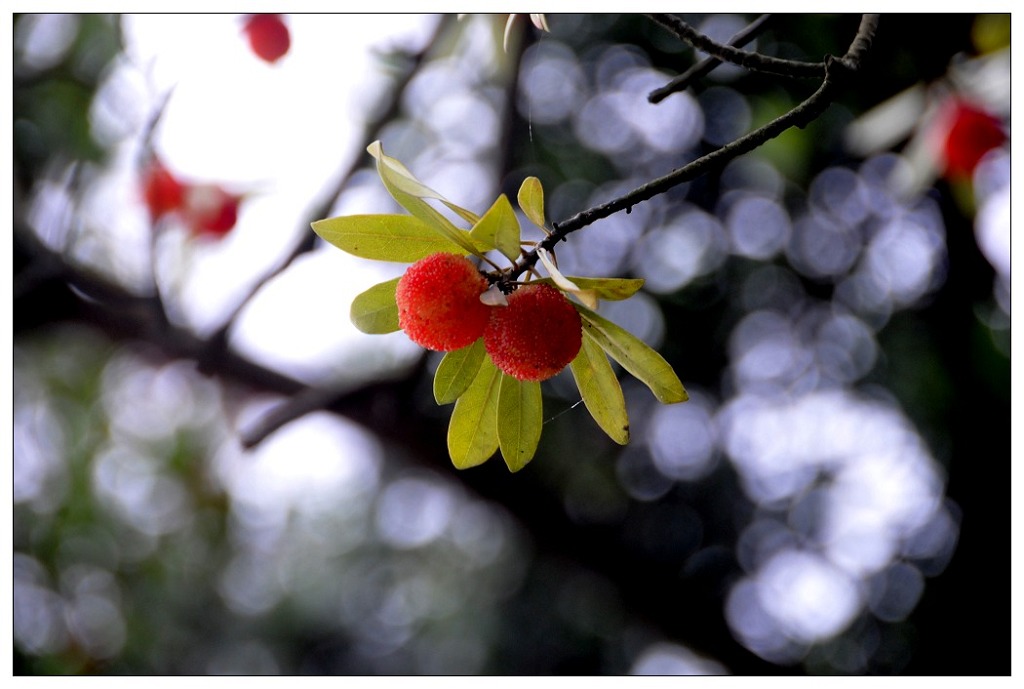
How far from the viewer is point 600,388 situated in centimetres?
59

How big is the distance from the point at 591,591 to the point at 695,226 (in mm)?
948

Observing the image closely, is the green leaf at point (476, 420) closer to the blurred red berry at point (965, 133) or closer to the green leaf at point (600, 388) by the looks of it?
the green leaf at point (600, 388)

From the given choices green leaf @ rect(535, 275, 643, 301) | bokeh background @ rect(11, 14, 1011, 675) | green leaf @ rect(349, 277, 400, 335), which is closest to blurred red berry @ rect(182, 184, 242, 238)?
bokeh background @ rect(11, 14, 1011, 675)

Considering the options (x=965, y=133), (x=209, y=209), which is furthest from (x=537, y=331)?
(x=209, y=209)

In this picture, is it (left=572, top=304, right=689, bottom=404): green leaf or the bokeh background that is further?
the bokeh background

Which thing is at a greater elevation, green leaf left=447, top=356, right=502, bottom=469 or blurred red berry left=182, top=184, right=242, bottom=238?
green leaf left=447, top=356, right=502, bottom=469

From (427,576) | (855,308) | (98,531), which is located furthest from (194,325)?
(855,308)

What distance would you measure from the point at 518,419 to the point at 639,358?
4.0 inches

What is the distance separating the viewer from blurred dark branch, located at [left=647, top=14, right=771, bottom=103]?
60 cm

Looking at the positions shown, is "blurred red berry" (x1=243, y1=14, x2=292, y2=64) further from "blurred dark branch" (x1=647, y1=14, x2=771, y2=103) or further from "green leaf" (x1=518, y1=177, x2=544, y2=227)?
A: "green leaf" (x1=518, y1=177, x2=544, y2=227)

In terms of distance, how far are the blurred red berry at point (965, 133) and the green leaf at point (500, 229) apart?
3.45 ft

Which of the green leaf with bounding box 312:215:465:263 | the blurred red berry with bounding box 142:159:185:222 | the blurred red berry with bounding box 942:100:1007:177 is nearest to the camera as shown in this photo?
the green leaf with bounding box 312:215:465:263

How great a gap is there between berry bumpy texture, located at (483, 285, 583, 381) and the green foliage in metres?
0.01

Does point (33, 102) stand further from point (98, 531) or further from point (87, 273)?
point (98, 531)
